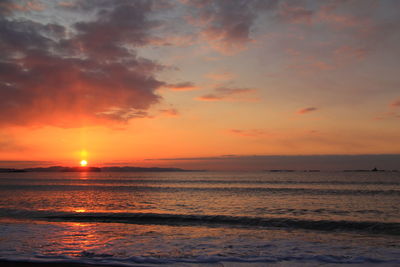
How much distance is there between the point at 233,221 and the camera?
20.3 meters

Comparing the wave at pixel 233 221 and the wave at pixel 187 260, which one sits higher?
the wave at pixel 187 260

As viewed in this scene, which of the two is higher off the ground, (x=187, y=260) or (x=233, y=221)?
(x=187, y=260)

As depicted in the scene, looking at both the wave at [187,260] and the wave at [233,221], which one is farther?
the wave at [233,221]

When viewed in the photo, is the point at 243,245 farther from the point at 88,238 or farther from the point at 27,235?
the point at 27,235

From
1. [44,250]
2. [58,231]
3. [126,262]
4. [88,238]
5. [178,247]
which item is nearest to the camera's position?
[126,262]

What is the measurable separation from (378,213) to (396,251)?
45.1ft

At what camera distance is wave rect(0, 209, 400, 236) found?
18031 mm

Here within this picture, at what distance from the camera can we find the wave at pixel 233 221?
18.0 metres

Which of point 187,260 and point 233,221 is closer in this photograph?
point 187,260

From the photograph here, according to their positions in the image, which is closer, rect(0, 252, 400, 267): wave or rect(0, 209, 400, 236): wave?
rect(0, 252, 400, 267): wave

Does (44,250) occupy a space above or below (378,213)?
above

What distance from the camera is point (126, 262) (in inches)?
387

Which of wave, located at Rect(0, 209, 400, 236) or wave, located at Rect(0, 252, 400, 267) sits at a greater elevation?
wave, located at Rect(0, 252, 400, 267)

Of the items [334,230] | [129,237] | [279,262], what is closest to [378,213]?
[334,230]
